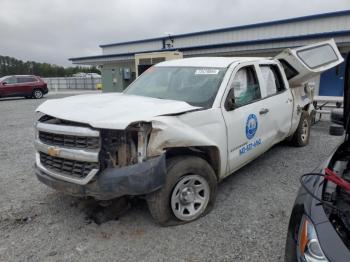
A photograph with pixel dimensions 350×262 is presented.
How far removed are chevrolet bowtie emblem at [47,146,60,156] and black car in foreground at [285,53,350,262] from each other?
2.28 metres

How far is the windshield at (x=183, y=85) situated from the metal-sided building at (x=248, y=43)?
8.43 metres

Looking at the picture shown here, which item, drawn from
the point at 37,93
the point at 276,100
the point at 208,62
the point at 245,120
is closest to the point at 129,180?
the point at 245,120

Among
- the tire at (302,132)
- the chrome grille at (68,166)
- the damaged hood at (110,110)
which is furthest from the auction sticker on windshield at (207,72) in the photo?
the tire at (302,132)

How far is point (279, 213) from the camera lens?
3406 millimetres

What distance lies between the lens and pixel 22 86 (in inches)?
794

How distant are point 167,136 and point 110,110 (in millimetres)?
673

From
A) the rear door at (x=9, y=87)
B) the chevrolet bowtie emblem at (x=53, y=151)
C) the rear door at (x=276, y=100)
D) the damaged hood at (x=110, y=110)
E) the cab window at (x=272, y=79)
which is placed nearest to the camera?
the damaged hood at (x=110, y=110)

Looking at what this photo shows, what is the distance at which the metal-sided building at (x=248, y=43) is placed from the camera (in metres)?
14.5

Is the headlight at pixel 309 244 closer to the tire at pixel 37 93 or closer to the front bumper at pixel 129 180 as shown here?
the front bumper at pixel 129 180

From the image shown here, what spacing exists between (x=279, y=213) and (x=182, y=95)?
1903 mm

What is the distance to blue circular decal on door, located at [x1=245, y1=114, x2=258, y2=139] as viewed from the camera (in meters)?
3.81

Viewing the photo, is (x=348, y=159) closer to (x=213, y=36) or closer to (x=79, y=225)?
(x=79, y=225)

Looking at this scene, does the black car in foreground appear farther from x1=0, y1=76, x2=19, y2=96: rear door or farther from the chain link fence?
the chain link fence

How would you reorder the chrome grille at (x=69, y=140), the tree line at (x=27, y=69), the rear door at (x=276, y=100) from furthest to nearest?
the tree line at (x=27, y=69), the rear door at (x=276, y=100), the chrome grille at (x=69, y=140)
